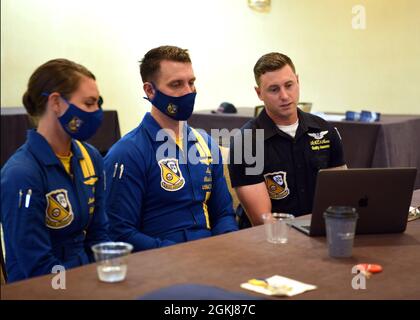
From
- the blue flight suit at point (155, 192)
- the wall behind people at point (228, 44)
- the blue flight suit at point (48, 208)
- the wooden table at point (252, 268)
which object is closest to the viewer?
the wooden table at point (252, 268)

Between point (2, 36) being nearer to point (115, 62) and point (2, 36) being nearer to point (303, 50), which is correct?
point (115, 62)

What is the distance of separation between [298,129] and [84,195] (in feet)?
4.06

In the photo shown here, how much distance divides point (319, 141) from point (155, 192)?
0.89 m

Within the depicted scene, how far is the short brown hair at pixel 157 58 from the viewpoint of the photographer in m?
2.97

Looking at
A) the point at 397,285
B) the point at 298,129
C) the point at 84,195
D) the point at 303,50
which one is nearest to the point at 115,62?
the point at 303,50

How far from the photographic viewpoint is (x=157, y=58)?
298 cm

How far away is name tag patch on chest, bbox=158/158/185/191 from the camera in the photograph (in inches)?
112

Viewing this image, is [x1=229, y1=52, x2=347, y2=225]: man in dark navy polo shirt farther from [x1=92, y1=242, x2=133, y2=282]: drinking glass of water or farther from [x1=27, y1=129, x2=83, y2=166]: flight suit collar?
[x1=92, y1=242, x2=133, y2=282]: drinking glass of water

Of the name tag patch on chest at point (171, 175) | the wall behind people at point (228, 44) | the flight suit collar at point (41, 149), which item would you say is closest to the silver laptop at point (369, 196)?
the name tag patch on chest at point (171, 175)

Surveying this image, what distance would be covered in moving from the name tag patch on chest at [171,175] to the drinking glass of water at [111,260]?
97cm

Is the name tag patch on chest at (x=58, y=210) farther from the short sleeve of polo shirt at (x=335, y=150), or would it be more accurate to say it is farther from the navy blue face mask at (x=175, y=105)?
the short sleeve of polo shirt at (x=335, y=150)

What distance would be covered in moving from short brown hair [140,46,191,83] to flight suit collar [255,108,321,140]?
0.50 m

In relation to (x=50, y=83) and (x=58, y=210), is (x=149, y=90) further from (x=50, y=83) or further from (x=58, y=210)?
(x=58, y=210)
